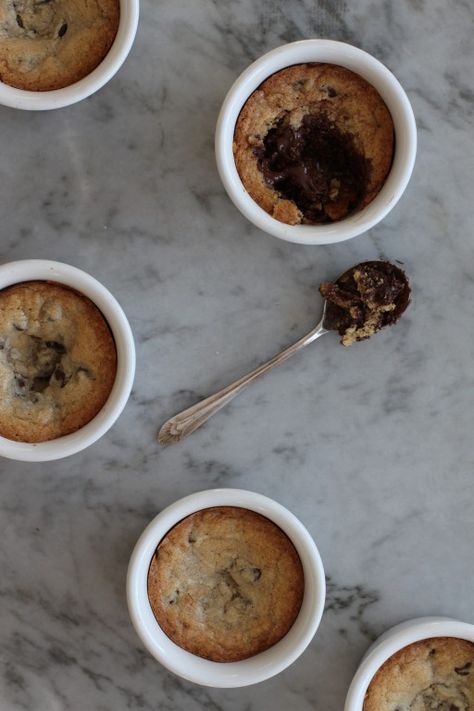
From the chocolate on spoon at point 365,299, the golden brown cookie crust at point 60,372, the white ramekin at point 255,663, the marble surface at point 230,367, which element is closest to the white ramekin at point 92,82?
the marble surface at point 230,367

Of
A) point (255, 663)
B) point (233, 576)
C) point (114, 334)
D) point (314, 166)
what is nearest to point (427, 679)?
point (255, 663)

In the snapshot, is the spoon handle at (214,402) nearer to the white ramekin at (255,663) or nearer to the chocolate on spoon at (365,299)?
the chocolate on spoon at (365,299)

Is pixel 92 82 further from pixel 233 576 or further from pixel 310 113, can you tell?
pixel 233 576

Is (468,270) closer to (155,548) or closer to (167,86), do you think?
(167,86)

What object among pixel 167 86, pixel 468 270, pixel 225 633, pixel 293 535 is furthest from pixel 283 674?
pixel 167 86

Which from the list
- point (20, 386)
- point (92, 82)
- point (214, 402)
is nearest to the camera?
point (92, 82)

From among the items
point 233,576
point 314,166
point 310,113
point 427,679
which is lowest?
point 427,679
